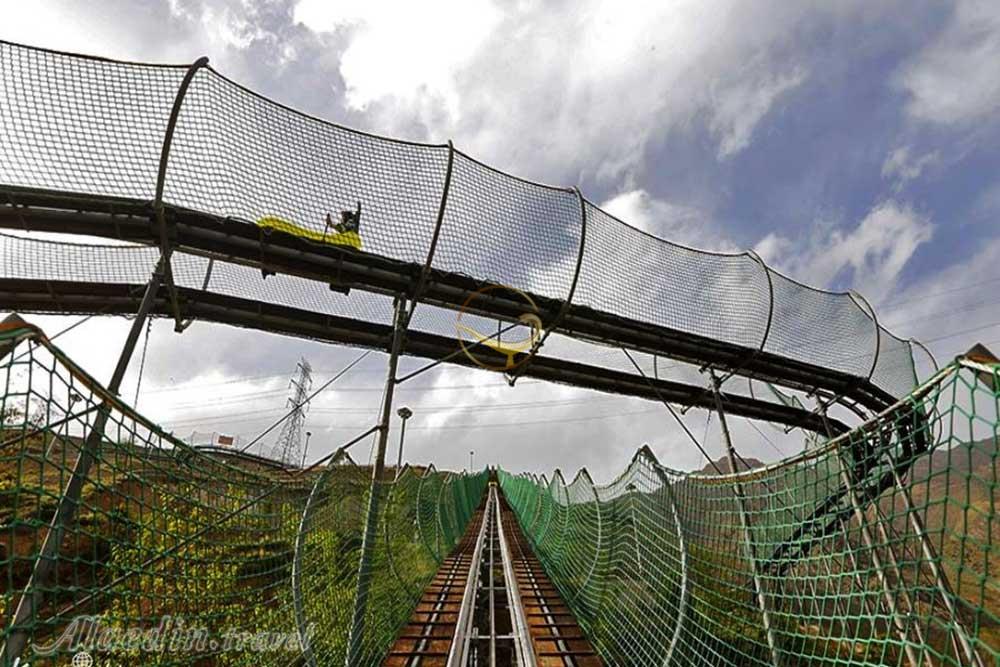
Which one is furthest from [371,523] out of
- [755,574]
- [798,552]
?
[798,552]

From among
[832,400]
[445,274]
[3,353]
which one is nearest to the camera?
[3,353]

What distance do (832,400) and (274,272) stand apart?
9110 millimetres

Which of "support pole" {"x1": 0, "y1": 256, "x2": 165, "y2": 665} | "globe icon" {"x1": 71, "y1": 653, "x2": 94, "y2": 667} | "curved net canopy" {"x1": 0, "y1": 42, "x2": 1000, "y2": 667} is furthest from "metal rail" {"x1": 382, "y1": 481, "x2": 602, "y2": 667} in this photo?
"globe icon" {"x1": 71, "y1": 653, "x2": 94, "y2": 667}

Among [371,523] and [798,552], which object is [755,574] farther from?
[371,523]

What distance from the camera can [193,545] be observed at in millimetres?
3529

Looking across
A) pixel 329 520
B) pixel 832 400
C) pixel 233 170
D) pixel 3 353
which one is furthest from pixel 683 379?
pixel 3 353

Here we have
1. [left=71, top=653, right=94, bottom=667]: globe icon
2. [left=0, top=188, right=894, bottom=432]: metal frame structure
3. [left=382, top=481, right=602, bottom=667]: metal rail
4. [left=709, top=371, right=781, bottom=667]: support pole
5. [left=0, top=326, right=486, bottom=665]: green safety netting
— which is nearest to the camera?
[left=0, top=326, right=486, bottom=665]: green safety netting

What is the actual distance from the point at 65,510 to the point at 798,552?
450cm

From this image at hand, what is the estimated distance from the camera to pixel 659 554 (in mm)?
3586

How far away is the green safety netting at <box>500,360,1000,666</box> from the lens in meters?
1.71

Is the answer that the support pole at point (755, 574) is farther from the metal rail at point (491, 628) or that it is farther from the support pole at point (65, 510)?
the support pole at point (65, 510)

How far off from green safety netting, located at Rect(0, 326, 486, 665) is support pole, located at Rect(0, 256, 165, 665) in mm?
28

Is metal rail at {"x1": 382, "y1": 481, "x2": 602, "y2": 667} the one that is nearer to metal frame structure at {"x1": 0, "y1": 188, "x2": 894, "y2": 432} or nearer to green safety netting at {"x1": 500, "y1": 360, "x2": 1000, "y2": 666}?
green safety netting at {"x1": 500, "y1": 360, "x2": 1000, "y2": 666}

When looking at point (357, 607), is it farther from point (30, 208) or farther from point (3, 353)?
point (30, 208)
